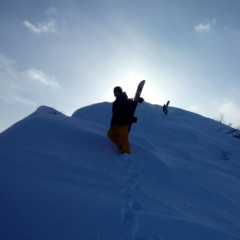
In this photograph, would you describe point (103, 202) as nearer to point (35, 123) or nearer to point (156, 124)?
point (35, 123)

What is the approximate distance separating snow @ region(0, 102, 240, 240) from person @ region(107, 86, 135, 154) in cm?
22

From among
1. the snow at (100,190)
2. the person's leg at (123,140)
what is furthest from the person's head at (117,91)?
the snow at (100,190)

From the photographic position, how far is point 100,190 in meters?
5.11

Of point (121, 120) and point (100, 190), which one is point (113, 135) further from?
point (100, 190)

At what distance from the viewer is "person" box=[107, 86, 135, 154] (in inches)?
302

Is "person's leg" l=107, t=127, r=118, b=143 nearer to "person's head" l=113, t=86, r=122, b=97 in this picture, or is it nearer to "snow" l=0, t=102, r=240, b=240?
"snow" l=0, t=102, r=240, b=240

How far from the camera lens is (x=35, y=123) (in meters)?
7.68

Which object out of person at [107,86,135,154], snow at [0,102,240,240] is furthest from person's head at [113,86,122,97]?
snow at [0,102,240,240]

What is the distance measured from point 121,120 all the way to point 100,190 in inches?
121

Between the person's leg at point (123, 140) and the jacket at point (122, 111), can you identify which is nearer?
the person's leg at point (123, 140)

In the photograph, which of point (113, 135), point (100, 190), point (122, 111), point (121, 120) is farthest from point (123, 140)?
point (100, 190)

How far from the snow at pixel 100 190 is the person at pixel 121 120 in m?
0.22

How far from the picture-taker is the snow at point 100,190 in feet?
13.5

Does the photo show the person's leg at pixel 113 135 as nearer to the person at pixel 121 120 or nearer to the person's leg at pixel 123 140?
the person at pixel 121 120
